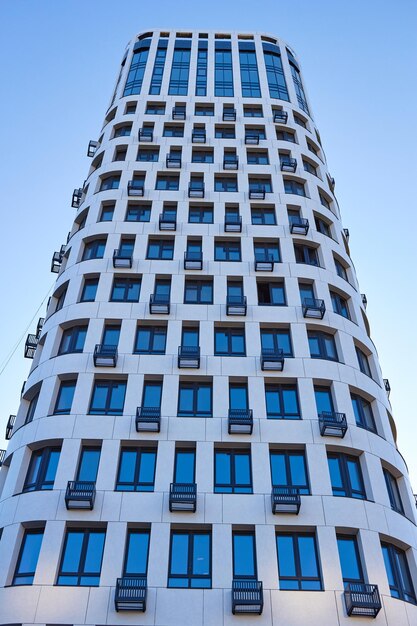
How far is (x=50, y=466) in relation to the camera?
24.9 metres

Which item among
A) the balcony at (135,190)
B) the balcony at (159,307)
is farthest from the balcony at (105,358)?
the balcony at (135,190)

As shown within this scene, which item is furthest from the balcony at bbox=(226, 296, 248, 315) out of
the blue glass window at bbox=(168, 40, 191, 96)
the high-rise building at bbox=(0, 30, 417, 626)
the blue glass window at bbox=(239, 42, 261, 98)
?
the blue glass window at bbox=(168, 40, 191, 96)

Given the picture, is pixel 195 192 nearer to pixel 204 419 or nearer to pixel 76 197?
pixel 76 197

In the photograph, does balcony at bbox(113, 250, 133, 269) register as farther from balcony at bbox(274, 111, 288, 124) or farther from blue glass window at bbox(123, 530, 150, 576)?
balcony at bbox(274, 111, 288, 124)

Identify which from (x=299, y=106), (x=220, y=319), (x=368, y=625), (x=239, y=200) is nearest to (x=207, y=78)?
(x=299, y=106)

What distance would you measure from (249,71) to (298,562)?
1600 inches

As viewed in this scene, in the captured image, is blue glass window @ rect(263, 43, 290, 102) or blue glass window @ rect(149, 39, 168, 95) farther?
blue glass window @ rect(263, 43, 290, 102)

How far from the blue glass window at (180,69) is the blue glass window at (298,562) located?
117 ft

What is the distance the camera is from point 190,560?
22.3 meters

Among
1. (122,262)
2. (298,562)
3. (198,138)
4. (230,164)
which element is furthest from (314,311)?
(198,138)

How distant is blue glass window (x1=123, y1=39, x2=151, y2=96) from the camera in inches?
1871

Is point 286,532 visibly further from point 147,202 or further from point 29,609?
point 147,202

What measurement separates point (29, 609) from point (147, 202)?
952 inches

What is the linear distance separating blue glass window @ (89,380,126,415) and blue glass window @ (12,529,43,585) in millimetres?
5687
